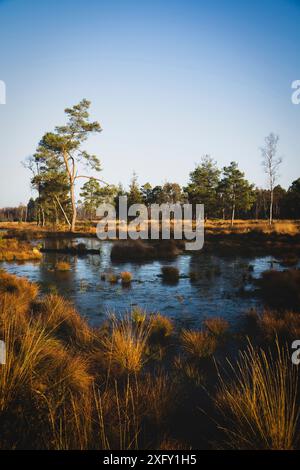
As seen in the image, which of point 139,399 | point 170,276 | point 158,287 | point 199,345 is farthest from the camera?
point 170,276

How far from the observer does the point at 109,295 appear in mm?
10039

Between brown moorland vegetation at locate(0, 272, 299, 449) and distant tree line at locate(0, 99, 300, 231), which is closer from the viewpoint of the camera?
brown moorland vegetation at locate(0, 272, 299, 449)

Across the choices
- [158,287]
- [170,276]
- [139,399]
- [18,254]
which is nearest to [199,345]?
[139,399]

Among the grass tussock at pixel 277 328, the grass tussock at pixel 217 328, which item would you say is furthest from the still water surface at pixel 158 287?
the grass tussock at pixel 277 328

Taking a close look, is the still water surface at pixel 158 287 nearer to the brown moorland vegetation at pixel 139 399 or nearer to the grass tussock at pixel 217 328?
the grass tussock at pixel 217 328

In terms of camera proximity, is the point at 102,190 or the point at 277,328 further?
the point at 102,190

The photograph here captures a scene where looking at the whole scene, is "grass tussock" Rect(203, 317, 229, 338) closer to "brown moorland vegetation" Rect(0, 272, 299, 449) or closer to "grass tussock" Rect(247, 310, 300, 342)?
"brown moorland vegetation" Rect(0, 272, 299, 449)

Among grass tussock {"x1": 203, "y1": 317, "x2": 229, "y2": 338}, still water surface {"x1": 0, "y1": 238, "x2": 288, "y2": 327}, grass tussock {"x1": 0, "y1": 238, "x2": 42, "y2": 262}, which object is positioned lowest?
still water surface {"x1": 0, "y1": 238, "x2": 288, "y2": 327}

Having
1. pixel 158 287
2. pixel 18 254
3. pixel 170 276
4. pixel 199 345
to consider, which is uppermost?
pixel 18 254

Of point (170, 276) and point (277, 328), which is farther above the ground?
point (277, 328)

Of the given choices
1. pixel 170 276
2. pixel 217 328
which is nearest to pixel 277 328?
pixel 217 328

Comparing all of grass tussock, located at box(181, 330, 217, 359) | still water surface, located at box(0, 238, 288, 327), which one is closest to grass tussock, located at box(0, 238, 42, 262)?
still water surface, located at box(0, 238, 288, 327)

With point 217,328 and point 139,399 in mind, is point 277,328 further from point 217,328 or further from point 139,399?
point 139,399

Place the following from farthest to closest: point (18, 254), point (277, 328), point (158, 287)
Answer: point (18, 254) → point (158, 287) → point (277, 328)
